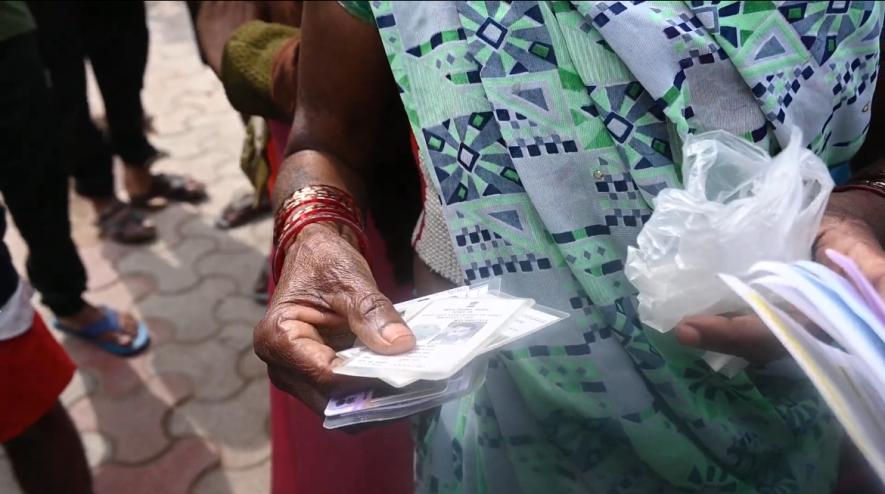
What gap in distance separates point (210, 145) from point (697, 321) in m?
3.27

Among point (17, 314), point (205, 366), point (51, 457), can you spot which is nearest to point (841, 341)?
point (17, 314)

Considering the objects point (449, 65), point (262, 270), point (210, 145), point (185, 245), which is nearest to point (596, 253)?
point (449, 65)

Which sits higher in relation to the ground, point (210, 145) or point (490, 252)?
point (490, 252)

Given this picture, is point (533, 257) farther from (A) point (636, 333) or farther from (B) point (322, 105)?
(B) point (322, 105)

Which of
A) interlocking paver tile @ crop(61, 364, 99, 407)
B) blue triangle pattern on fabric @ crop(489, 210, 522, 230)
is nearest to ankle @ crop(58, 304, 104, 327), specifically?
interlocking paver tile @ crop(61, 364, 99, 407)

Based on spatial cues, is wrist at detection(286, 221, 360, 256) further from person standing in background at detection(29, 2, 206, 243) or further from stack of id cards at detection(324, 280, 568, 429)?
person standing in background at detection(29, 2, 206, 243)

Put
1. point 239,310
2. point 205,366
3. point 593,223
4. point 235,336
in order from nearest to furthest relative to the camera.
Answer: point 593,223 < point 205,366 < point 235,336 < point 239,310

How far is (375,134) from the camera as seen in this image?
1.16m

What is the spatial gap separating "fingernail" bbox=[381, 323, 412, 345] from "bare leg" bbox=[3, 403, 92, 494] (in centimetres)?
83

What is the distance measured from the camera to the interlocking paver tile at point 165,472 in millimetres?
1657

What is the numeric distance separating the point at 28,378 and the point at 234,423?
2.90 ft

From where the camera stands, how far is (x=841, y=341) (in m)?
0.65

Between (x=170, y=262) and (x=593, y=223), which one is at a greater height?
(x=593, y=223)

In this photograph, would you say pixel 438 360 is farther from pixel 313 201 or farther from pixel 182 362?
pixel 182 362
